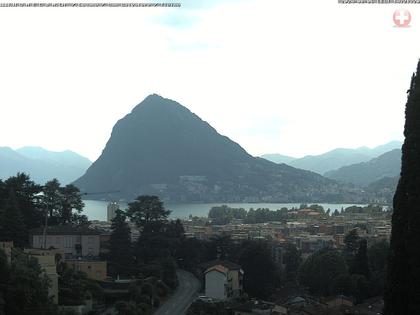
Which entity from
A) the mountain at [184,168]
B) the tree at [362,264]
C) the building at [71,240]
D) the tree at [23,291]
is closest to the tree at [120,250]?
the building at [71,240]

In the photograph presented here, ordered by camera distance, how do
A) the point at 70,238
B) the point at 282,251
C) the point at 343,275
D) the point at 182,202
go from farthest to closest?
1. the point at 182,202
2. the point at 282,251
3. the point at 70,238
4. the point at 343,275

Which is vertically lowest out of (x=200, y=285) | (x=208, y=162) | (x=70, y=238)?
(x=200, y=285)

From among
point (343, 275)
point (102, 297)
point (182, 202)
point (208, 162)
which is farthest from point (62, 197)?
point (208, 162)

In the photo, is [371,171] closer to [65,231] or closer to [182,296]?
[65,231]

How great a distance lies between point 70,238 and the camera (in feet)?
69.5

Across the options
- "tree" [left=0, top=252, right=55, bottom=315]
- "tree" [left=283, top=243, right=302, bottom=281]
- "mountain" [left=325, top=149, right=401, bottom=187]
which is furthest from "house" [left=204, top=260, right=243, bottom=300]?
"mountain" [left=325, top=149, right=401, bottom=187]

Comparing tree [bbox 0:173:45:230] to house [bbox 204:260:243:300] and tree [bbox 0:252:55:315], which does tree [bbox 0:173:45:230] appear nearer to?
house [bbox 204:260:243:300]

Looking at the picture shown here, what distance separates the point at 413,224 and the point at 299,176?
12153cm

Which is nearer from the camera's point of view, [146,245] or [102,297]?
[102,297]

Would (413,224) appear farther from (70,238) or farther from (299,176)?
(299,176)

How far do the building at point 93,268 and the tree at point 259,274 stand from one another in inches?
197

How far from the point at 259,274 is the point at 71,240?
6254 millimetres

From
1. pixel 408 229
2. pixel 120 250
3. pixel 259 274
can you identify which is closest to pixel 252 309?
pixel 259 274

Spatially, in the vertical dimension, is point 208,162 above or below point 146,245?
above
